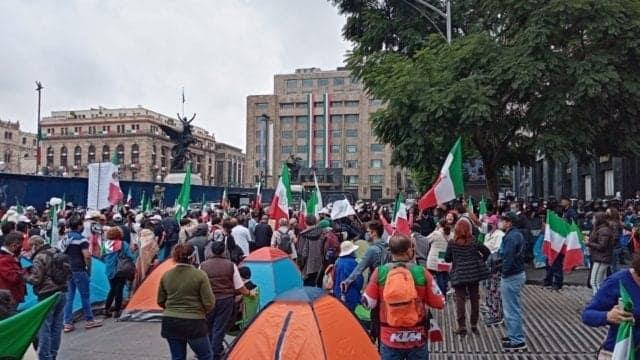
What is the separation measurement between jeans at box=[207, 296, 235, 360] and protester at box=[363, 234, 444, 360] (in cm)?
230

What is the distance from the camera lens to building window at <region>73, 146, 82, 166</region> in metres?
124

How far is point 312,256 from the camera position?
34.1 feet

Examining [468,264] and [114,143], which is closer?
[468,264]

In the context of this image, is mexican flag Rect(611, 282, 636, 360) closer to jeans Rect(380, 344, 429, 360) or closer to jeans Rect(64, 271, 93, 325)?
jeans Rect(380, 344, 429, 360)

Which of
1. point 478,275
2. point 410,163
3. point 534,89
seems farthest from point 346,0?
point 478,275

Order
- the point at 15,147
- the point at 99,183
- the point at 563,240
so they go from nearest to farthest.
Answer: the point at 563,240
the point at 99,183
the point at 15,147

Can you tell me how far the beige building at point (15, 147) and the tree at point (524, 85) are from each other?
107 meters

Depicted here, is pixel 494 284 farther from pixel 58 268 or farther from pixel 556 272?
pixel 58 268

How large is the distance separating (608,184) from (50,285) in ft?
82.7

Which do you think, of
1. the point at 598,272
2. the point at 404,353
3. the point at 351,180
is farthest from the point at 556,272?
the point at 351,180

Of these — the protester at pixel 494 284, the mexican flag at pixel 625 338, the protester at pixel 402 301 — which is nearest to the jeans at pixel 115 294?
the protester at pixel 494 284

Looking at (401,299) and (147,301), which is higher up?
(401,299)

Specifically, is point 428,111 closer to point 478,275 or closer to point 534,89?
point 534,89

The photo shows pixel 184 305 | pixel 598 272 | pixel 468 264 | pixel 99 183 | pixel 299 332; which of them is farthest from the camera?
pixel 99 183
